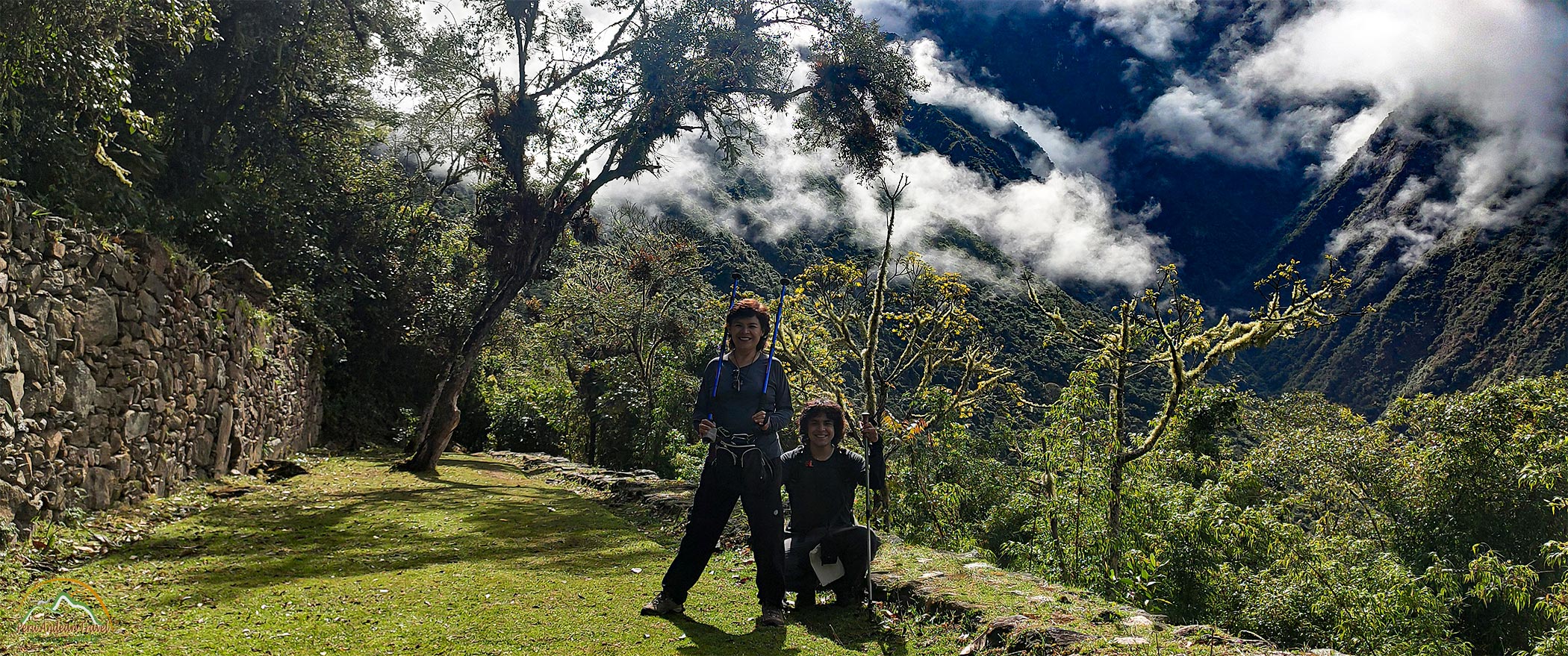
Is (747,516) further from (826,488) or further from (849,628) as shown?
(849,628)

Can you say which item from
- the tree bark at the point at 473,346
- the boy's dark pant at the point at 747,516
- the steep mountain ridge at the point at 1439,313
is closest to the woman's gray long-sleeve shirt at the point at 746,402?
the boy's dark pant at the point at 747,516

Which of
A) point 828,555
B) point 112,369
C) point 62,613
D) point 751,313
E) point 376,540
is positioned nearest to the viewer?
point 62,613

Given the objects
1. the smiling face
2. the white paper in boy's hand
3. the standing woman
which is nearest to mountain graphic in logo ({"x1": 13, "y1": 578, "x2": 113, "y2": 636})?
the standing woman

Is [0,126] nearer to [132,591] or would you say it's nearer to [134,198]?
[134,198]

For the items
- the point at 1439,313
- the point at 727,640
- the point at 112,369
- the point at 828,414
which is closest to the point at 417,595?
the point at 727,640

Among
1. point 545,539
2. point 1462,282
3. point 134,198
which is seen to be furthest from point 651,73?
point 1462,282

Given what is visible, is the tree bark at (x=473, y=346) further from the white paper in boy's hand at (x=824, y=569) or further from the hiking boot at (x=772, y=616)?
the hiking boot at (x=772, y=616)

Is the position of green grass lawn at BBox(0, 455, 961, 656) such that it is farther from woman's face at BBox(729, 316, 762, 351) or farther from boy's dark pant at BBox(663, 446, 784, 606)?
woman's face at BBox(729, 316, 762, 351)

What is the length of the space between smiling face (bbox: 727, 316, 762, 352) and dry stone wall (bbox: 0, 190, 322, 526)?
15.4 ft

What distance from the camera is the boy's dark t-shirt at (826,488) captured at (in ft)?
17.3

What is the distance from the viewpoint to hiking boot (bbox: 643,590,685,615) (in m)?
4.85

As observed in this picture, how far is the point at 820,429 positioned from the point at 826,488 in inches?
14.5

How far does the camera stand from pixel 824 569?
203 inches

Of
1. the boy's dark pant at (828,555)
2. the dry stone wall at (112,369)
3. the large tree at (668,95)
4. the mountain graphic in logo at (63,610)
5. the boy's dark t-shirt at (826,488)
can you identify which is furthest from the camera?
the large tree at (668,95)
